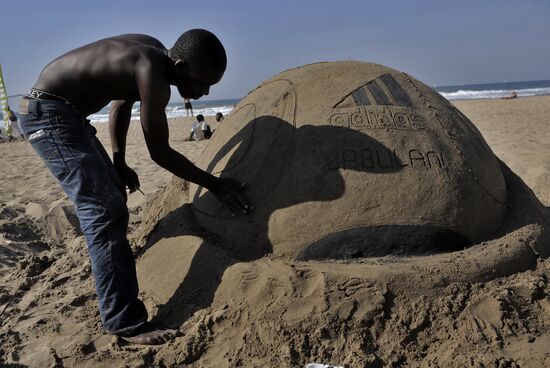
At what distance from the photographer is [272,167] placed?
8.82 feet

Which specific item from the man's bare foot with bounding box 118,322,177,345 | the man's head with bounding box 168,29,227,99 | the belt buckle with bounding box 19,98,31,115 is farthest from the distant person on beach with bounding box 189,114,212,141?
the man's bare foot with bounding box 118,322,177,345

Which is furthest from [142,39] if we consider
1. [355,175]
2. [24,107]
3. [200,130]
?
[200,130]

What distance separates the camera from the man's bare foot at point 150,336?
7.84ft

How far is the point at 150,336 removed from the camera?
7.88ft

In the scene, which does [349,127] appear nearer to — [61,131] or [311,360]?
[311,360]

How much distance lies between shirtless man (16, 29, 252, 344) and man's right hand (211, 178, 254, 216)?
6.1 inches

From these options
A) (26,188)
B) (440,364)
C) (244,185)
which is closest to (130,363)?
(244,185)

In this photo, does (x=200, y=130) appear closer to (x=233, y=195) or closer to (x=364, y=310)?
(x=233, y=195)

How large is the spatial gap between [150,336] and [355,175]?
1.26m

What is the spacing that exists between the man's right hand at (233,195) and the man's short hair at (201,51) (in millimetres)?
577

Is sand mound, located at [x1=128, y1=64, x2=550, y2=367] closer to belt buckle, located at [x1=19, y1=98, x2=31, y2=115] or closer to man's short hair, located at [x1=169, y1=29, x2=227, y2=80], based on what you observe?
man's short hair, located at [x1=169, y1=29, x2=227, y2=80]

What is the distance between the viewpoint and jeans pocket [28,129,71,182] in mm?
2398

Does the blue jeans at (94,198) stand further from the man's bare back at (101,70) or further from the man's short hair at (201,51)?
the man's short hair at (201,51)

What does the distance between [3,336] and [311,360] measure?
1.65 meters
